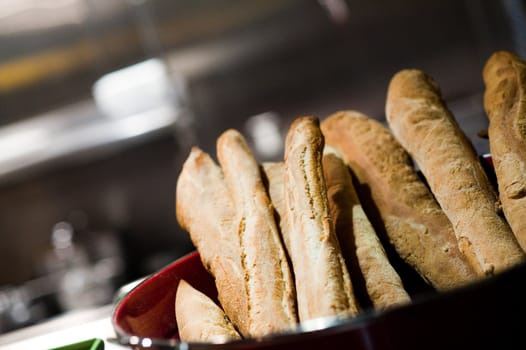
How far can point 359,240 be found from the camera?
480mm

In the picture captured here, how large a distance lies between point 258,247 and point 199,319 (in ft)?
0.24

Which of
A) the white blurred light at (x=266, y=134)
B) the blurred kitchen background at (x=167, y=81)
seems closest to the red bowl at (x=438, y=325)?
the blurred kitchen background at (x=167, y=81)

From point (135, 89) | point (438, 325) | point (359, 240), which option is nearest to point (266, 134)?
point (135, 89)

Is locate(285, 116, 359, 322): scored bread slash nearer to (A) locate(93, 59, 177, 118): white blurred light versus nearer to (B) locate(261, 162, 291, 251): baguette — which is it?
(B) locate(261, 162, 291, 251): baguette

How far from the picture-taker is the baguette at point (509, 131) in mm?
444

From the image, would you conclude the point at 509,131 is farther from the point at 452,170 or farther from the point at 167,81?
the point at 167,81

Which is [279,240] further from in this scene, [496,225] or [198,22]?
[198,22]

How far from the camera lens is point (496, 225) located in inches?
17.5

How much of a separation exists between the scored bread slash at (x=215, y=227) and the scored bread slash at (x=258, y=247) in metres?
0.01

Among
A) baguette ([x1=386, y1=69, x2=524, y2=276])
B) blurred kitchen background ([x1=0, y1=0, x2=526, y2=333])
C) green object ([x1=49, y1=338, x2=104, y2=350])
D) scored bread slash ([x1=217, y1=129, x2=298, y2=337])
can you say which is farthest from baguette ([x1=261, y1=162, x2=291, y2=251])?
blurred kitchen background ([x1=0, y1=0, x2=526, y2=333])

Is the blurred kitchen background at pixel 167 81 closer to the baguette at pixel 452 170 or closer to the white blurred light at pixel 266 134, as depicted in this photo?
the white blurred light at pixel 266 134

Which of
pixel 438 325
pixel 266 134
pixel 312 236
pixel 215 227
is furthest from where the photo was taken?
pixel 266 134

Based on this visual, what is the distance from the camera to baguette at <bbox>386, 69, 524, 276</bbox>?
1.40 feet

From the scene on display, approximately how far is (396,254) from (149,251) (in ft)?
8.04
